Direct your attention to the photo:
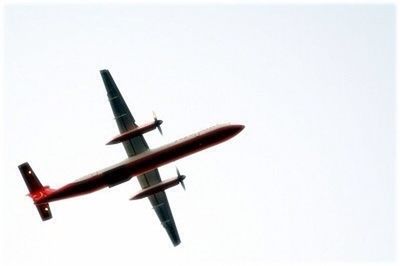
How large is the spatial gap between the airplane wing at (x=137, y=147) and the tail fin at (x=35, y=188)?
864 cm

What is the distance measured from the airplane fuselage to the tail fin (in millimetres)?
1872

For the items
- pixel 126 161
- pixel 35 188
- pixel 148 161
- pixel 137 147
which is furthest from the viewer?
pixel 137 147

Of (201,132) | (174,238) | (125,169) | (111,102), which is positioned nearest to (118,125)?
(111,102)

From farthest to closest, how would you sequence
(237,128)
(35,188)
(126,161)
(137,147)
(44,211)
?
(137,147)
(35,188)
(44,211)
(126,161)
(237,128)

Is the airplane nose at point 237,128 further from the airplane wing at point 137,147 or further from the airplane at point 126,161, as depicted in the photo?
the airplane wing at point 137,147

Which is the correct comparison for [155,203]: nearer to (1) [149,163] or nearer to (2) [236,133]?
(1) [149,163]

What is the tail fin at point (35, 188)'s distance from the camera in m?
47.2

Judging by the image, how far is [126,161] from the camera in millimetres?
45781

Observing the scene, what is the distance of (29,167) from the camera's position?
156ft

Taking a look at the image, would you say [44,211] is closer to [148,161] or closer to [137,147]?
[137,147]

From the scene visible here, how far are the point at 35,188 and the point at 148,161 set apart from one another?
10985 millimetres

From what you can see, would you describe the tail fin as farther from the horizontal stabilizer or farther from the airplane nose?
the airplane nose

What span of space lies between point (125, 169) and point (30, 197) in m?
9.36

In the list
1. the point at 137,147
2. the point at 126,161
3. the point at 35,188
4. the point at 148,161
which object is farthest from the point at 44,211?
the point at 148,161
